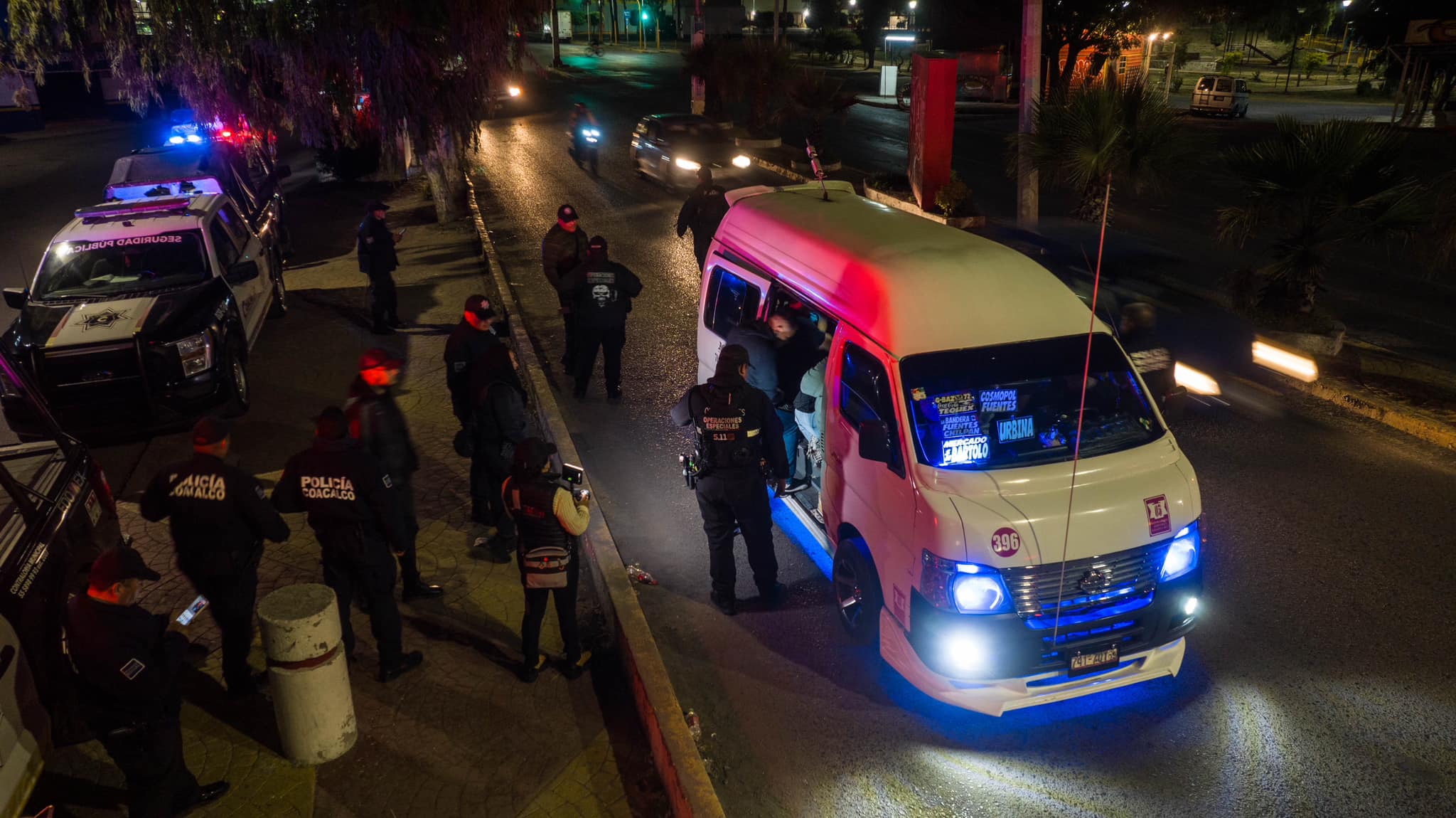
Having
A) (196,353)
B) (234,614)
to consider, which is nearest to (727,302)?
(234,614)

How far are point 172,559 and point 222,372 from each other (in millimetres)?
2894

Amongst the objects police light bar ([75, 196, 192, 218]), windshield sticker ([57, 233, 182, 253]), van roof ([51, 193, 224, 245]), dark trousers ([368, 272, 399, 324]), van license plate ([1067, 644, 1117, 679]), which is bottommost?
van license plate ([1067, 644, 1117, 679])

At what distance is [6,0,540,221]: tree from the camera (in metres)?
13.2

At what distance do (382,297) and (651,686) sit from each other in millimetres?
8509

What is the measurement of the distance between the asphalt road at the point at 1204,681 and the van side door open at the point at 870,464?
77cm

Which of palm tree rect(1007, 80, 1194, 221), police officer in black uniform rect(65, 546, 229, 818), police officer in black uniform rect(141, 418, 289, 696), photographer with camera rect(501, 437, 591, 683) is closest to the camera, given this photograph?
police officer in black uniform rect(65, 546, 229, 818)

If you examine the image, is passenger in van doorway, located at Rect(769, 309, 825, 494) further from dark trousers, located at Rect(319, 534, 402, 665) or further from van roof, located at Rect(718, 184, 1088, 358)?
dark trousers, located at Rect(319, 534, 402, 665)

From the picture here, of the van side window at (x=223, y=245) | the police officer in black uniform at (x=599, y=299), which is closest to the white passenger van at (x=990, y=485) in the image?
the police officer in black uniform at (x=599, y=299)

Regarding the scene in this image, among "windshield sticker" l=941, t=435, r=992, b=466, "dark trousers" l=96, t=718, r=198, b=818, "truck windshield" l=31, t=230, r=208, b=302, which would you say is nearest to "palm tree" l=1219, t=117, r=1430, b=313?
"windshield sticker" l=941, t=435, r=992, b=466

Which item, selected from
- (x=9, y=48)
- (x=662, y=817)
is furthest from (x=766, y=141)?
(x=662, y=817)

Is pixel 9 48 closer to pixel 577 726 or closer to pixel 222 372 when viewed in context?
pixel 222 372

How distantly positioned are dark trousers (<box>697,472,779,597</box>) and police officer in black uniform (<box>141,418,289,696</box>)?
2617 mm

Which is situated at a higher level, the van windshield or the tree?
the tree

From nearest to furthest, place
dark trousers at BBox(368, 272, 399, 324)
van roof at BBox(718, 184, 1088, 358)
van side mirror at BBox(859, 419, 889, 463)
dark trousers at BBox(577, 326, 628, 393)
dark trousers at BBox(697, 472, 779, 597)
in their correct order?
van side mirror at BBox(859, 419, 889, 463) → van roof at BBox(718, 184, 1088, 358) → dark trousers at BBox(697, 472, 779, 597) → dark trousers at BBox(577, 326, 628, 393) → dark trousers at BBox(368, 272, 399, 324)
